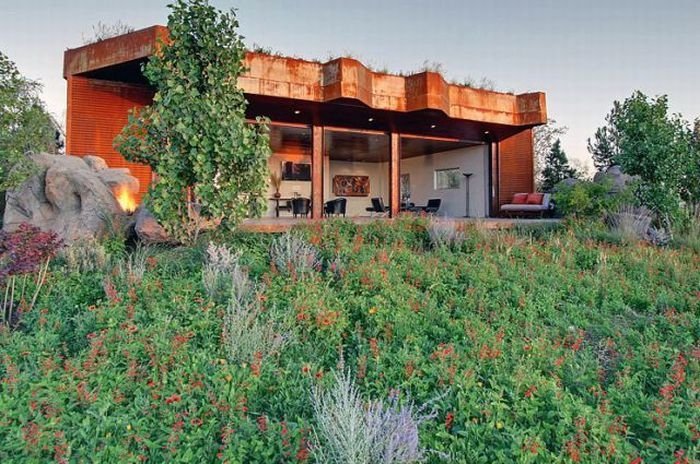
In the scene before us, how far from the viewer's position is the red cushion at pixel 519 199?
12148 mm

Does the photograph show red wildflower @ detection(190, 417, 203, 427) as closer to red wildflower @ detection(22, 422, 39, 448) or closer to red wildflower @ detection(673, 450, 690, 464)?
red wildflower @ detection(22, 422, 39, 448)

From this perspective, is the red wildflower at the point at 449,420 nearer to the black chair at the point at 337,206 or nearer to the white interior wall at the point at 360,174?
the black chair at the point at 337,206

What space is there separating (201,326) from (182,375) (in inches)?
22.5

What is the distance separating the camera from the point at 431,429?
7.11ft

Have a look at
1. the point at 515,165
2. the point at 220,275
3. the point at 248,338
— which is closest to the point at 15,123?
the point at 220,275

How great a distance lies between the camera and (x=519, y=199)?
40.2 feet

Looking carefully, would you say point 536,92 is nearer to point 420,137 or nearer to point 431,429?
point 420,137

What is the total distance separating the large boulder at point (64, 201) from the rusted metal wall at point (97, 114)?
1.33 m

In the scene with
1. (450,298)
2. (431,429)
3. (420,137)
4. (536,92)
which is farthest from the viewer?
(420,137)

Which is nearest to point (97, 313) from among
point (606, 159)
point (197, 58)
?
point (197, 58)

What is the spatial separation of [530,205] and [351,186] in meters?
6.86

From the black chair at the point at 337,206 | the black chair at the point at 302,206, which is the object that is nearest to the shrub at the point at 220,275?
the black chair at the point at 337,206

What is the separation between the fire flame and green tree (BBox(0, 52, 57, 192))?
1.52 metres

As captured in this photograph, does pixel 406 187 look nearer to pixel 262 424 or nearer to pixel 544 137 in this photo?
pixel 544 137
